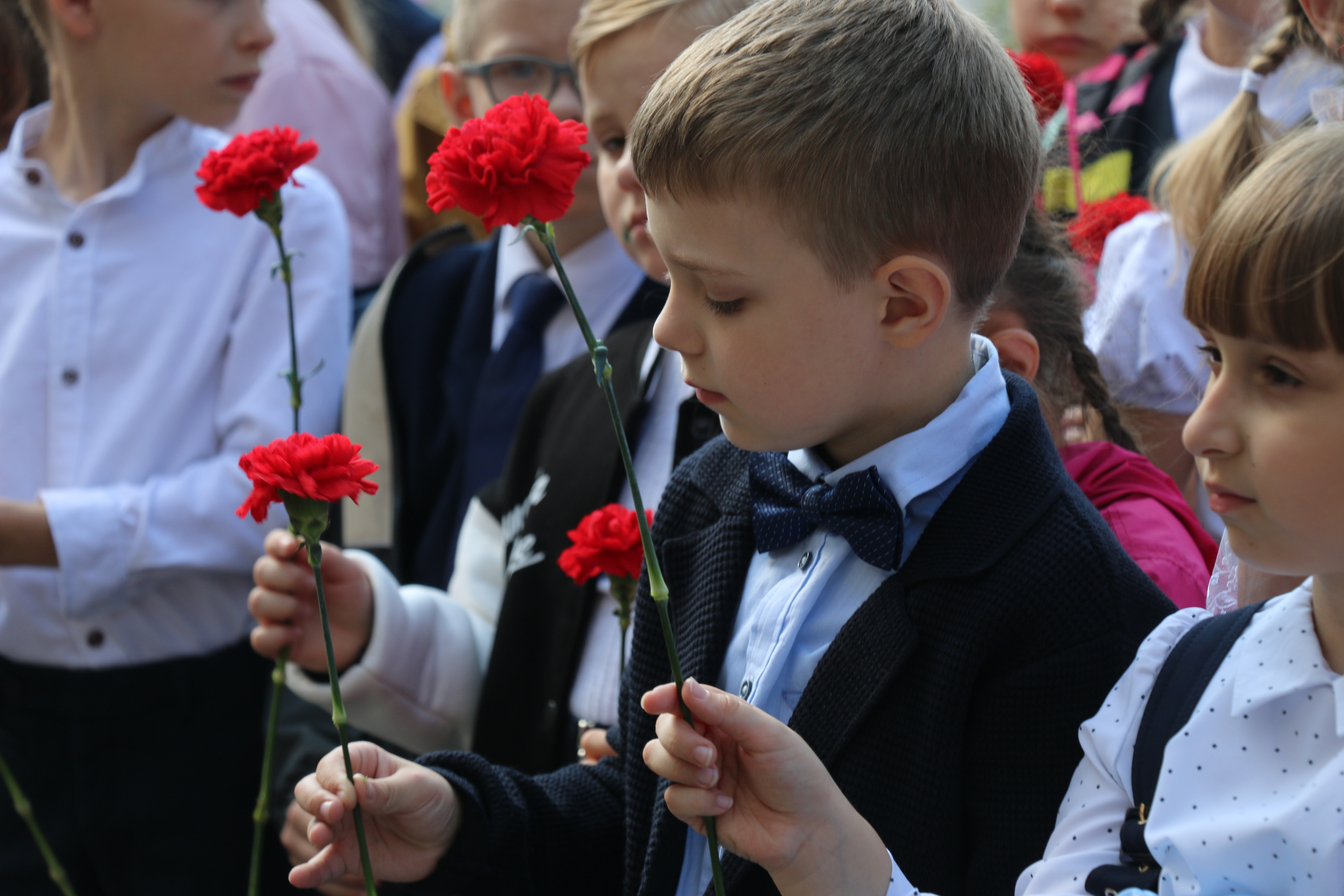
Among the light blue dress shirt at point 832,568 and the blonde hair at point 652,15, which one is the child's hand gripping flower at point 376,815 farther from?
→ the blonde hair at point 652,15

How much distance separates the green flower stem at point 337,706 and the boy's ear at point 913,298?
0.56 meters

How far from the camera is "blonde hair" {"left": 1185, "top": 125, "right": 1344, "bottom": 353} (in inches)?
37.4

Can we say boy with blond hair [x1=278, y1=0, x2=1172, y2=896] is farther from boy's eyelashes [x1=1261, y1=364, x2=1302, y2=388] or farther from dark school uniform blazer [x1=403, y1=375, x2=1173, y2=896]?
boy's eyelashes [x1=1261, y1=364, x2=1302, y2=388]

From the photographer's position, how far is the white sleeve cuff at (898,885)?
1.02 metres

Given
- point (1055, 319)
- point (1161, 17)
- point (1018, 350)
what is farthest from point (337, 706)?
point (1161, 17)

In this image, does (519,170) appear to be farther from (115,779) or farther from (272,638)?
(115,779)

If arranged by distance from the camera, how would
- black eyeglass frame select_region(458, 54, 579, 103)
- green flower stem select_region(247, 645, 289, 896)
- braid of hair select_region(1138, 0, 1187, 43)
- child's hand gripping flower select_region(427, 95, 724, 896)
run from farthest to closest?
braid of hair select_region(1138, 0, 1187, 43) < black eyeglass frame select_region(458, 54, 579, 103) < green flower stem select_region(247, 645, 289, 896) < child's hand gripping flower select_region(427, 95, 724, 896)

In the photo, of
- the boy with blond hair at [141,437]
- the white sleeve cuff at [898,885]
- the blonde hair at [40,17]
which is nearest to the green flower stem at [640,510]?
the white sleeve cuff at [898,885]

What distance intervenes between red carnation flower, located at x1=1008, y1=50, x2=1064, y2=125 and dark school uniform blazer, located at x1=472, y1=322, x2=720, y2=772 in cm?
82

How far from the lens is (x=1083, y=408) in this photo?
1826mm

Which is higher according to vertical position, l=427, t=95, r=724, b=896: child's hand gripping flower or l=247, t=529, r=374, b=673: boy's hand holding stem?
l=427, t=95, r=724, b=896: child's hand gripping flower

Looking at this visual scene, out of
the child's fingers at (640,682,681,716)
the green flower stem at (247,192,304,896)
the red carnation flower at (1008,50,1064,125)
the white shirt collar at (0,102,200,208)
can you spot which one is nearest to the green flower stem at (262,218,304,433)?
the green flower stem at (247,192,304,896)

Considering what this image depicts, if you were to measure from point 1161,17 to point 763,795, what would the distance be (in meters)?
2.67

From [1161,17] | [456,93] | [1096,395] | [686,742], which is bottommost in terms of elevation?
[1161,17]
